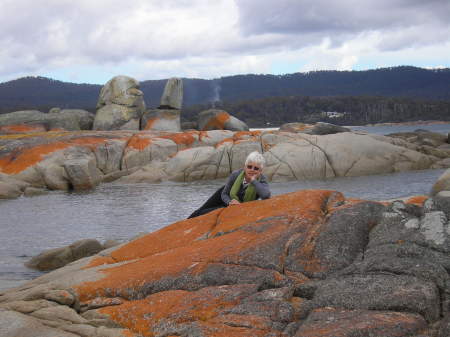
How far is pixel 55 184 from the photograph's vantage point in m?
32.7

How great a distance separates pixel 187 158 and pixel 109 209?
1138 centimetres

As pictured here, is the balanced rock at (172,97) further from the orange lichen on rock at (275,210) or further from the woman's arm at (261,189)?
the orange lichen on rock at (275,210)

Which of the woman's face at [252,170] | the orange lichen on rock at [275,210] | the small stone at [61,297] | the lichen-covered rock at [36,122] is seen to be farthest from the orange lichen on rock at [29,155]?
the small stone at [61,297]

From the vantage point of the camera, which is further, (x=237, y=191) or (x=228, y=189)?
(x=228, y=189)

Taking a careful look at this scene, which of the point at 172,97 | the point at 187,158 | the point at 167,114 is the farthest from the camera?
the point at 172,97

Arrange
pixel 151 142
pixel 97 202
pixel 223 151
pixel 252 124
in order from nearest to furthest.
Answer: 1. pixel 97 202
2. pixel 223 151
3. pixel 151 142
4. pixel 252 124

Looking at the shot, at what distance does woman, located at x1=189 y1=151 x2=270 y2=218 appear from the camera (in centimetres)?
939

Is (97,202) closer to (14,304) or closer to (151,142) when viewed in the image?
(151,142)

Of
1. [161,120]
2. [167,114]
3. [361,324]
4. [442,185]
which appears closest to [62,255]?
[361,324]

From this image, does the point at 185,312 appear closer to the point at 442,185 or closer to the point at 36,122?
the point at 442,185

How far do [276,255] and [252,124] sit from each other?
13939cm

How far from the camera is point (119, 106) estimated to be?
50.3m

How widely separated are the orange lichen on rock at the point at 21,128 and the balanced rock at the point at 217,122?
14409 mm

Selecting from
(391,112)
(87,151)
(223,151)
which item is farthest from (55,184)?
(391,112)
